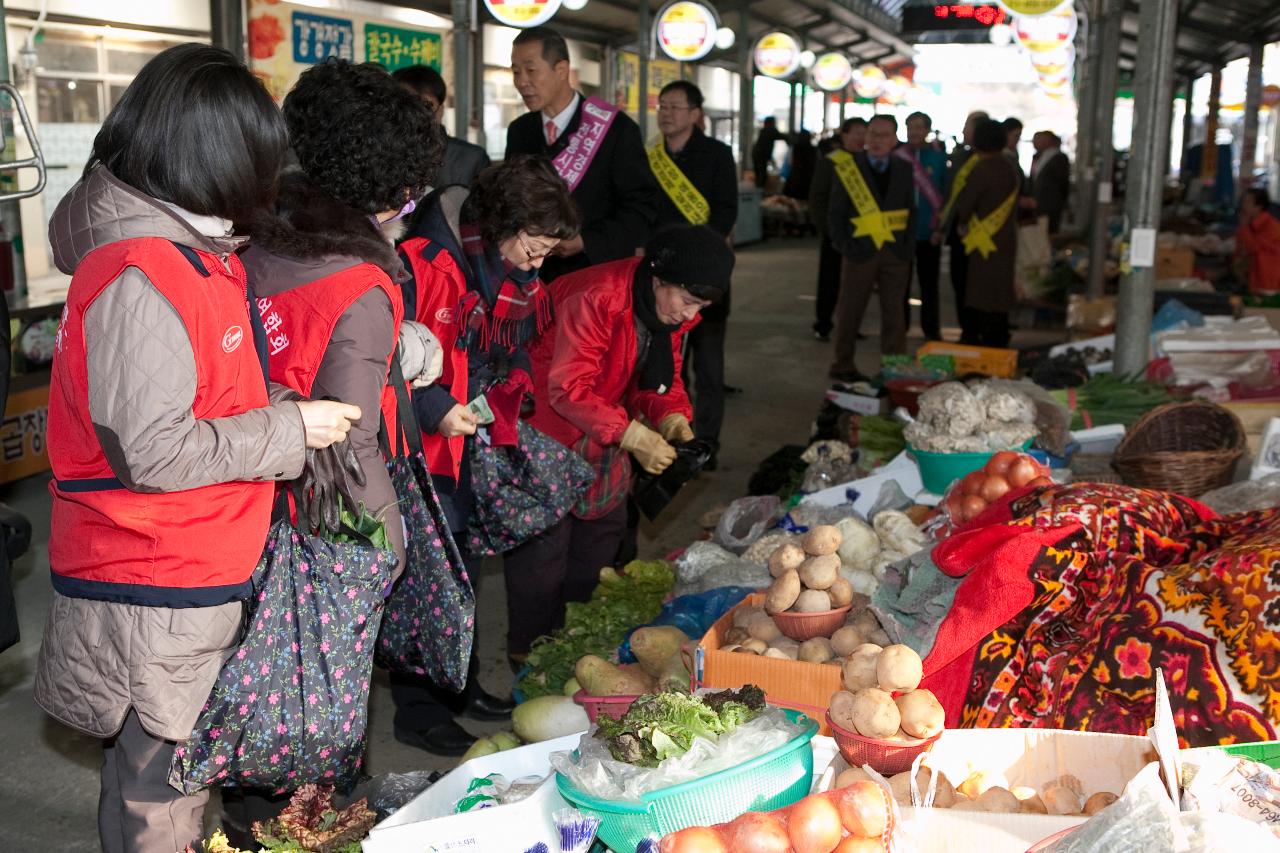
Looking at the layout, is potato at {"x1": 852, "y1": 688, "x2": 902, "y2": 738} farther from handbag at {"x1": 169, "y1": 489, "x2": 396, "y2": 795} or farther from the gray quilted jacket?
the gray quilted jacket

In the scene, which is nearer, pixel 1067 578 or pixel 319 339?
pixel 319 339

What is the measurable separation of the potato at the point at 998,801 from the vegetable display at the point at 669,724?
0.43 meters

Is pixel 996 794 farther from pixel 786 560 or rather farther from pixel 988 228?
pixel 988 228

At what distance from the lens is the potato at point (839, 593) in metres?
3.16

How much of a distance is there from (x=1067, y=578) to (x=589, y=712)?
4.07 ft

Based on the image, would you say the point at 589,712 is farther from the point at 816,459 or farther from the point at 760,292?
the point at 760,292

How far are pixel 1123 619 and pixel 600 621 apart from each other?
1546 mm

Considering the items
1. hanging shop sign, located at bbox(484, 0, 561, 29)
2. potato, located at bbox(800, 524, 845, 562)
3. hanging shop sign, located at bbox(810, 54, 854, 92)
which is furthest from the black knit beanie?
hanging shop sign, located at bbox(810, 54, 854, 92)

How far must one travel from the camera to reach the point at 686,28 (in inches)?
574

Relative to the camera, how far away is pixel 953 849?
6.70ft

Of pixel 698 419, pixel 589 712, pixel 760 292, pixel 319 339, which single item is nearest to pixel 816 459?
pixel 698 419

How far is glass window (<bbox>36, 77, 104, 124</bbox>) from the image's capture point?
308 inches

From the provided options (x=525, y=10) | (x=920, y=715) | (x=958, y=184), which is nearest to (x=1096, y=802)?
Result: (x=920, y=715)

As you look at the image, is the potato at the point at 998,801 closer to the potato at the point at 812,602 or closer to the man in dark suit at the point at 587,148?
the potato at the point at 812,602
